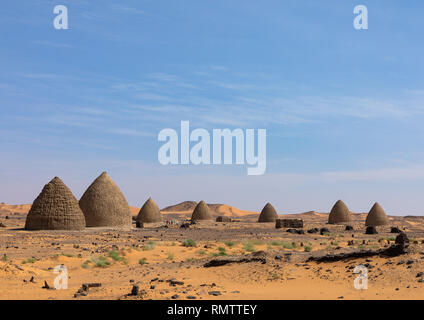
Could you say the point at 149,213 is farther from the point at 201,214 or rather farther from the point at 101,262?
the point at 101,262

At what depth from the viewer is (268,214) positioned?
154 feet

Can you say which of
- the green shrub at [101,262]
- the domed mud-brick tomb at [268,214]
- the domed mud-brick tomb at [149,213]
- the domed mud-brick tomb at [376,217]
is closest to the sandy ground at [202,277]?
the green shrub at [101,262]

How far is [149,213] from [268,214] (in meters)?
12.0

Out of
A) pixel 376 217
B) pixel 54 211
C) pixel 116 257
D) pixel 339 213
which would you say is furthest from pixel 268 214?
pixel 116 257

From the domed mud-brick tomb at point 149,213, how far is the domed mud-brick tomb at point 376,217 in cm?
1758

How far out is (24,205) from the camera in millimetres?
97188

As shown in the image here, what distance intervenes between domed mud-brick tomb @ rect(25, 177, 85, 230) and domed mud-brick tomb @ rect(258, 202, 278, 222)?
22.9 meters

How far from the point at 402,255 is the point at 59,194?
65.6ft

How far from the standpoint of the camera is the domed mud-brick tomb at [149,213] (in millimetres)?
41000

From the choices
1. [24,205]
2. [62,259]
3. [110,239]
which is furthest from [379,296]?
[24,205]

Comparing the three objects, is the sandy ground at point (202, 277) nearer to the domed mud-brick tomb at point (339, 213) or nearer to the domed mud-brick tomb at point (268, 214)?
the domed mud-brick tomb at point (268, 214)

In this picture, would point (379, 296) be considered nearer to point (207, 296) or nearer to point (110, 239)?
point (207, 296)
